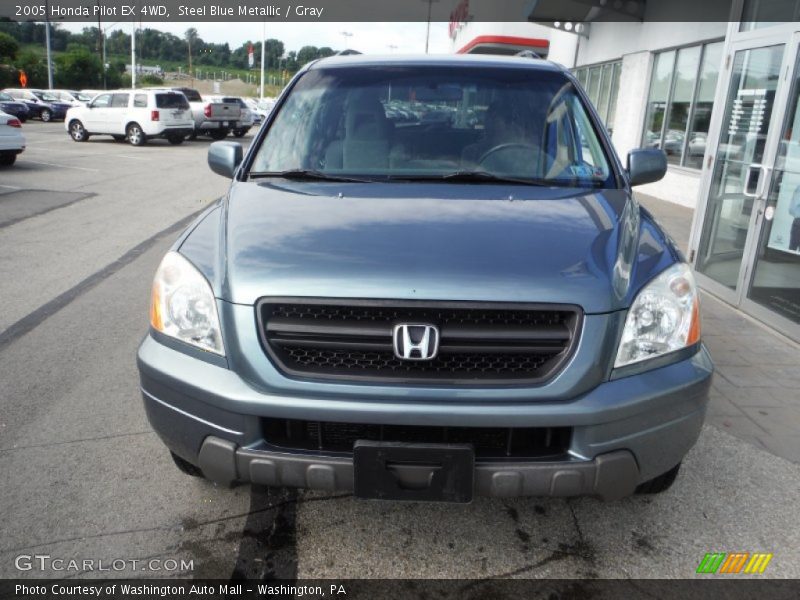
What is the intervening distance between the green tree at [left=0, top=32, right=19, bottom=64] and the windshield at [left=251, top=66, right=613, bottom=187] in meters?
59.6

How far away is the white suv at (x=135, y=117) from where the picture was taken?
22.9 metres

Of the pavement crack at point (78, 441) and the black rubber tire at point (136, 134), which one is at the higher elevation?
the black rubber tire at point (136, 134)

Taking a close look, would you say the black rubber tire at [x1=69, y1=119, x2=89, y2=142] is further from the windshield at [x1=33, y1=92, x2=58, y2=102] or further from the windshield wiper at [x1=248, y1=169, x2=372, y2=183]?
the windshield wiper at [x1=248, y1=169, x2=372, y2=183]

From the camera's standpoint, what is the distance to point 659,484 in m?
2.79

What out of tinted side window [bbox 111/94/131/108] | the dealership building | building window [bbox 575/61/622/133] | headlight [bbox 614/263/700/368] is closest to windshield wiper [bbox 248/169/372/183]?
headlight [bbox 614/263/700/368]

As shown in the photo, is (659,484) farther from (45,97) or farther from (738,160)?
(45,97)

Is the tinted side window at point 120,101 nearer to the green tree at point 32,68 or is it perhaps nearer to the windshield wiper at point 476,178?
the windshield wiper at point 476,178

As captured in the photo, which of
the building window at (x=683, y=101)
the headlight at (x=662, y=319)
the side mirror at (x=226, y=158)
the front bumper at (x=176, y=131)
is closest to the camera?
the headlight at (x=662, y=319)

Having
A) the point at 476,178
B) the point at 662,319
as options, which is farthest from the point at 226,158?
the point at 662,319

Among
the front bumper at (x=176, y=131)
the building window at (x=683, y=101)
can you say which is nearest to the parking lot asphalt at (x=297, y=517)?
the building window at (x=683, y=101)

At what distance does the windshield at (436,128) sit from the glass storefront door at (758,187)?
2.85 metres

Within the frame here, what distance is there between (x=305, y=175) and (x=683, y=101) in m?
11.4

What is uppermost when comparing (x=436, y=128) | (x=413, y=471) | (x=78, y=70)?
(x=78, y=70)

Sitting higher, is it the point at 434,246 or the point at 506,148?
the point at 506,148
